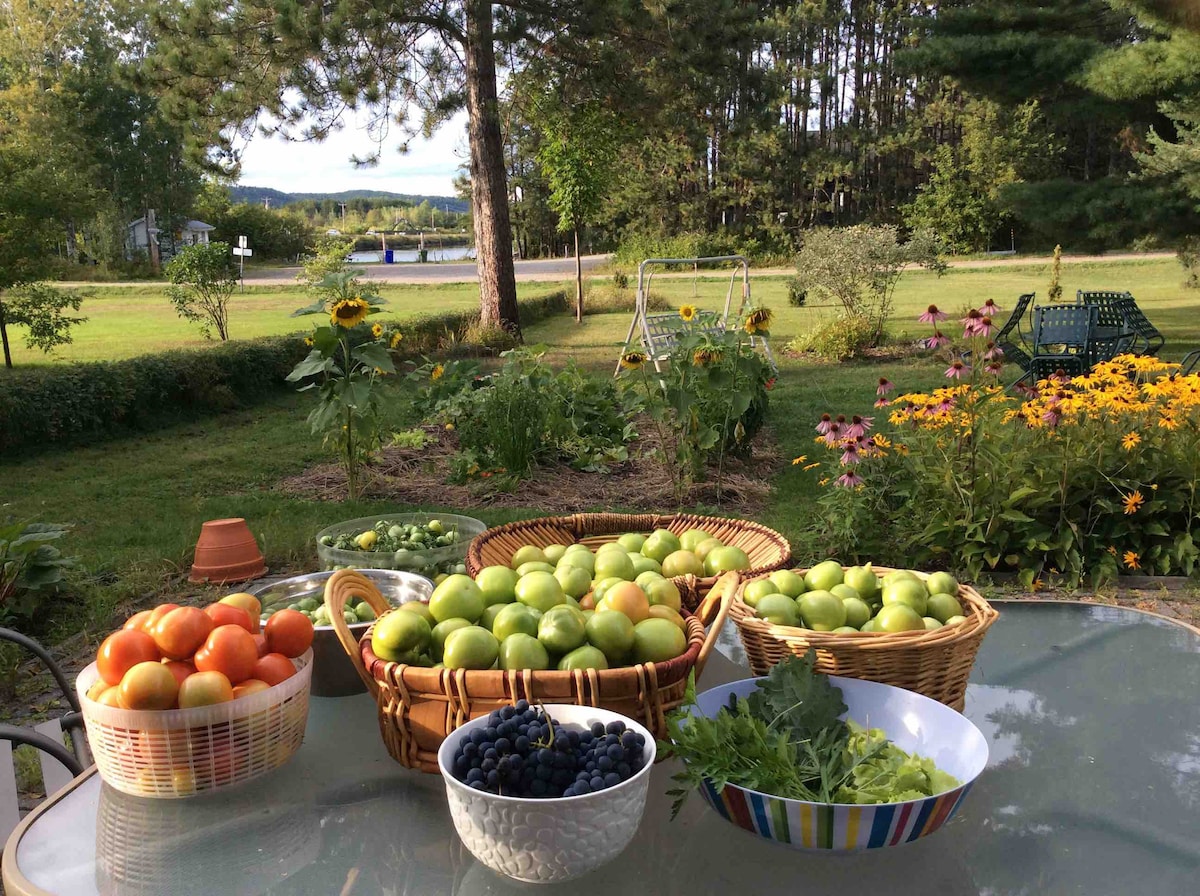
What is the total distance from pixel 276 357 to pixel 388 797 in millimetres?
9601

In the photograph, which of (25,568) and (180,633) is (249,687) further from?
(25,568)

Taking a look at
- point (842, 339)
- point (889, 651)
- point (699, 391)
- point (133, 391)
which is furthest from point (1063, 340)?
point (889, 651)

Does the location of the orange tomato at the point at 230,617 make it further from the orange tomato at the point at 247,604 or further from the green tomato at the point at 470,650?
the green tomato at the point at 470,650

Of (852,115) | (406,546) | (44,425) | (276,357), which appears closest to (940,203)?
(852,115)

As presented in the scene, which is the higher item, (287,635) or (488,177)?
(488,177)

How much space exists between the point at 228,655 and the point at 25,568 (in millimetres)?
3435

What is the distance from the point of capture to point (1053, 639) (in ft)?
6.41

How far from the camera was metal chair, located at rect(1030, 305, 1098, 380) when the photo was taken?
8.34 m

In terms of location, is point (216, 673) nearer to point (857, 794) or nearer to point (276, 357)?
point (857, 794)

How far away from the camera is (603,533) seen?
2.30m

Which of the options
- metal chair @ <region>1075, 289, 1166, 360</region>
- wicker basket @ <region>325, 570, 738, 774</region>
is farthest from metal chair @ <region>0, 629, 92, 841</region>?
metal chair @ <region>1075, 289, 1166, 360</region>

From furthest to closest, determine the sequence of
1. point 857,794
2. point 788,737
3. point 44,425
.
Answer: point 44,425
point 788,737
point 857,794

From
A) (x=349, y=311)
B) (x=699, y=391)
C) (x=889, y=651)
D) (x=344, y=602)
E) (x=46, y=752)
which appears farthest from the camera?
(x=699, y=391)

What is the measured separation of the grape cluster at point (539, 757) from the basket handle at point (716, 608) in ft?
0.75
